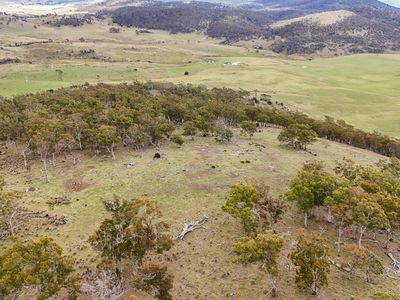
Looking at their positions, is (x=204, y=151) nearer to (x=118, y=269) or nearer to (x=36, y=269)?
(x=118, y=269)

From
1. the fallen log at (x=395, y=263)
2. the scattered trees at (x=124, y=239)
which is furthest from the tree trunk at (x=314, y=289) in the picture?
the scattered trees at (x=124, y=239)

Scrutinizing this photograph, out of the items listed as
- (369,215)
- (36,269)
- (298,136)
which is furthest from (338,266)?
(298,136)

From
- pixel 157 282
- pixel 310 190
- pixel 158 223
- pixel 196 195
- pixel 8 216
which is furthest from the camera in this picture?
pixel 196 195

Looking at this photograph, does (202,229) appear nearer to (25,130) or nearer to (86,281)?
(86,281)

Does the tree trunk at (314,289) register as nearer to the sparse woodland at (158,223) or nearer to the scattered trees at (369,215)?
the sparse woodland at (158,223)

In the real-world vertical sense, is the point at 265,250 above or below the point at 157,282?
above
